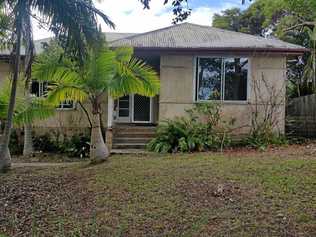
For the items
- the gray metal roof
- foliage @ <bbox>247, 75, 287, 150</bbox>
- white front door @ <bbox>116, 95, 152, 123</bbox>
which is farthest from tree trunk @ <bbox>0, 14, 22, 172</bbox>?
foliage @ <bbox>247, 75, 287, 150</bbox>

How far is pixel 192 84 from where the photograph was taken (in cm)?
1552

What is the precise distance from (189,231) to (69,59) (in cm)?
568

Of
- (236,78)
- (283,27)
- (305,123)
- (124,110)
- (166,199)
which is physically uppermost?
(283,27)

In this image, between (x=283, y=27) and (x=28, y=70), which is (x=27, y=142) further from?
(x=283, y=27)

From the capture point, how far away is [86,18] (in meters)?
9.42

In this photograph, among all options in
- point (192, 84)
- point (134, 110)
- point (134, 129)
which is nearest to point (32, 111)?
point (134, 129)

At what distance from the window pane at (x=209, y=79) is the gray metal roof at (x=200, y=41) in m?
0.65

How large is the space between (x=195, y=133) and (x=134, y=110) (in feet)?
13.5

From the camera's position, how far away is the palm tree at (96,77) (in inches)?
425

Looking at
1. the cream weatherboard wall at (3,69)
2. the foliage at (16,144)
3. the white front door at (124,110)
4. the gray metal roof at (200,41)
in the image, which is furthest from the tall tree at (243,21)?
the foliage at (16,144)

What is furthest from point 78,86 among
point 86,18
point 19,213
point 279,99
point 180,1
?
point 279,99

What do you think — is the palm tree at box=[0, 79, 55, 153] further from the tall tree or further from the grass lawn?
the tall tree

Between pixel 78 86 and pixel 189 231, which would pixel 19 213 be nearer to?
pixel 189 231

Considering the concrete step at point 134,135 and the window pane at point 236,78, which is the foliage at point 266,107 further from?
the concrete step at point 134,135
